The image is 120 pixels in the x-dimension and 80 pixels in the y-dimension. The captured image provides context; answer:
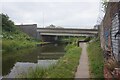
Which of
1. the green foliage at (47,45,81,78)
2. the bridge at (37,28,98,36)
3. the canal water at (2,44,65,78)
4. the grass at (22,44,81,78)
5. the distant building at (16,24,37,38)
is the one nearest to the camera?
the grass at (22,44,81,78)

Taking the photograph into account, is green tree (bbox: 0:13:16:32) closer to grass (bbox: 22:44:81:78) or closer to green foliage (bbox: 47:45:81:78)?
green foliage (bbox: 47:45:81:78)

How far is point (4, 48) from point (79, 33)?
4237cm

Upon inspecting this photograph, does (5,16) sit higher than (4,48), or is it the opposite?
(5,16)

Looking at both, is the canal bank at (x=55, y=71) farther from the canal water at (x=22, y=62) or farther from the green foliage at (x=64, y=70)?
the canal water at (x=22, y=62)

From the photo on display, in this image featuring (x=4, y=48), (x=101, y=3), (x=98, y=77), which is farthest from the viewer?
(x=4, y=48)

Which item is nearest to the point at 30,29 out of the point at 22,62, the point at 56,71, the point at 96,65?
the point at 22,62

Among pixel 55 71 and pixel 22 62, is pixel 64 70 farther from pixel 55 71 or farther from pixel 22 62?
pixel 22 62

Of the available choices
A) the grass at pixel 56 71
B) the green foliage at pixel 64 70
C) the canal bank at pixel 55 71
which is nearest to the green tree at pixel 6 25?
the green foliage at pixel 64 70

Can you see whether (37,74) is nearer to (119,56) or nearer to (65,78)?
(65,78)

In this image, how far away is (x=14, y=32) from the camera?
210 ft

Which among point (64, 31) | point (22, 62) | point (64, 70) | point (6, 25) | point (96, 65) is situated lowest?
point (22, 62)

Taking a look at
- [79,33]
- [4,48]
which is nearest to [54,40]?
[79,33]

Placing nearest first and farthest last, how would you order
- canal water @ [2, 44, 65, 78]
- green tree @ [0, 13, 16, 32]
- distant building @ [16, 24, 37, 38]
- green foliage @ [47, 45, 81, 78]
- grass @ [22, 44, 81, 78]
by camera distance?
grass @ [22, 44, 81, 78] < green foliage @ [47, 45, 81, 78] < canal water @ [2, 44, 65, 78] < green tree @ [0, 13, 16, 32] < distant building @ [16, 24, 37, 38]

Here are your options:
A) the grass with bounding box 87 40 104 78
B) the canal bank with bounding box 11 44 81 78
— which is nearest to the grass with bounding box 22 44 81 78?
the canal bank with bounding box 11 44 81 78
